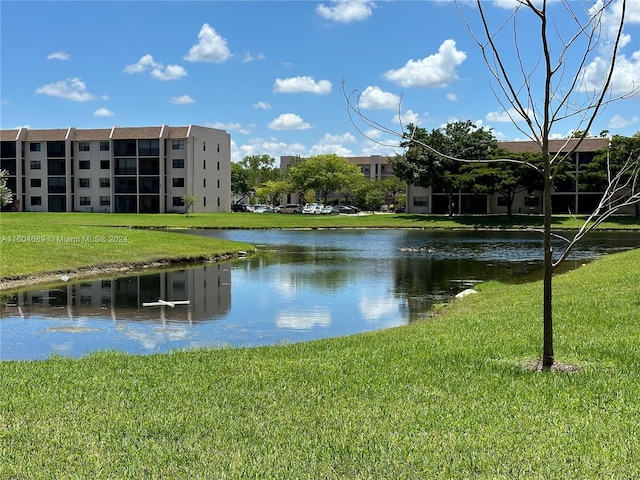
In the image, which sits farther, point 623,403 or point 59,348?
point 59,348

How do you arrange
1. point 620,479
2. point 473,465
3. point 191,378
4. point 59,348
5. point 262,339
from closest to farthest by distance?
point 620,479 < point 473,465 < point 191,378 < point 59,348 < point 262,339

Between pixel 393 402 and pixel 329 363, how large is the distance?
2.24m

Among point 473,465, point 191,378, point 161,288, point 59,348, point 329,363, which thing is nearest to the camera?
point 473,465

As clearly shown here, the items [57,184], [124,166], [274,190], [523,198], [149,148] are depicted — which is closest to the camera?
[523,198]

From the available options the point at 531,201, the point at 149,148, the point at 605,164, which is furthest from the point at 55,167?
the point at 605,164

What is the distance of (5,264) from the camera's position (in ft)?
79.7

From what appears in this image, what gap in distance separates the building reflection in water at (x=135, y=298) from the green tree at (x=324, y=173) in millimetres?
79008

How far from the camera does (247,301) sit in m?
20.1

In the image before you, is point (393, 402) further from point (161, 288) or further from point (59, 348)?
point (161, 288)

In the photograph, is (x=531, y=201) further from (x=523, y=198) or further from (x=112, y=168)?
(x=112, y=168)

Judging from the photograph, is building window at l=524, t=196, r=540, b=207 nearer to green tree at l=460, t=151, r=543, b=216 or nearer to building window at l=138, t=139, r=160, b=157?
green tree at l=460, t=151, r=543, b=216

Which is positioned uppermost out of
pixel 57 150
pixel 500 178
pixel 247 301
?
pixel 57 150

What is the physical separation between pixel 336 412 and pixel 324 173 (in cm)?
9961

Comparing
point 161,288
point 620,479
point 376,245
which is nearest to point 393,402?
point 620,479
